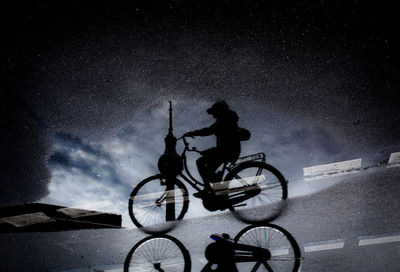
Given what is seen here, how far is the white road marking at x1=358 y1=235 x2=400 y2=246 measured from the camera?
13.6 feet

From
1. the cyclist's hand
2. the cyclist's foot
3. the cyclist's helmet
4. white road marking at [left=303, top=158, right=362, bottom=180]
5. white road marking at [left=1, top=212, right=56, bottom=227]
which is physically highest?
the cyclist's helmet

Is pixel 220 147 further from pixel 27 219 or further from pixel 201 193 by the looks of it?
pixel 27 219

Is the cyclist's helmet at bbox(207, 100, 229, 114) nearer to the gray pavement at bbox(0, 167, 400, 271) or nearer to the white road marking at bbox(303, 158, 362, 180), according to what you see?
the white road marking at bbox(303, 158, 362, 180)

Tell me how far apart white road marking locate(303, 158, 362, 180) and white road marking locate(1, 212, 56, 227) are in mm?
5092

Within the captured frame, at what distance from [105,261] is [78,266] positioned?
0.83 meters

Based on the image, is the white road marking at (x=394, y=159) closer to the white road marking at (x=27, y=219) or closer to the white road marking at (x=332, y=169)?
the white road marking at (x=332, y=169)

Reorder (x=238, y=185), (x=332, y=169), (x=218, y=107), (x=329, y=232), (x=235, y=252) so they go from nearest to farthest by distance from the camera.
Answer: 1. (x=235, y=252)
2. (x=238, y=185)
3. (x=218, y=107)
4. (x=332, y=169)
5. (x=329, y=232)

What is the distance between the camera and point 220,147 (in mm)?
3418

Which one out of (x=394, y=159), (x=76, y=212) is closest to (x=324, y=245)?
(x=394, y=159)

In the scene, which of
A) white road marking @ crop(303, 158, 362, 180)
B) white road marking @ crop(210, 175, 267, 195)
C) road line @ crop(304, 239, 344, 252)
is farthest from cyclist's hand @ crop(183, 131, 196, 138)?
road line @ crop(304, 239, 344, 252)

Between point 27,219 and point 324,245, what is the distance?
595 centimetres

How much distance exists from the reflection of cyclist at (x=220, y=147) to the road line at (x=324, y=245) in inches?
99.7

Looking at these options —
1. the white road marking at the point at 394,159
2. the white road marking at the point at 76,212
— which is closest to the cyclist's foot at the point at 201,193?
the white road marking at the point at 76,212

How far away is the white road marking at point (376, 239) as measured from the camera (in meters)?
4.16
